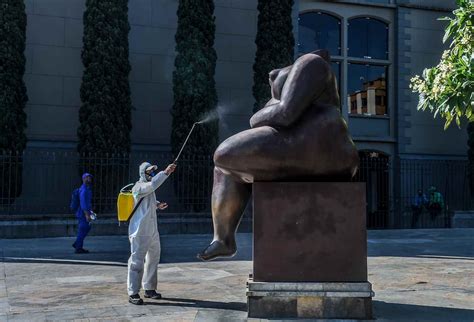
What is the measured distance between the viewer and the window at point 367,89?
23.6 metres

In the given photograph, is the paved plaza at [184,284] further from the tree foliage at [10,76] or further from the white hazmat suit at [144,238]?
the tree foliage at [10,76]

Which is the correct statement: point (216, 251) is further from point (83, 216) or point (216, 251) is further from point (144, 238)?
point (83, 216)

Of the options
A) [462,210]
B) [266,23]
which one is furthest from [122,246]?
[462,210]

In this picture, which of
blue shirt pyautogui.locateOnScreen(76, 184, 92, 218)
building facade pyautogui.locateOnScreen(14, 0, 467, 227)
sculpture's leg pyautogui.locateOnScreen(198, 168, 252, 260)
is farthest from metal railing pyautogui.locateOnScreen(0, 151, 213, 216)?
sculpture's leg pyautogui.locateOnScreen(198, 168, 252, 260)

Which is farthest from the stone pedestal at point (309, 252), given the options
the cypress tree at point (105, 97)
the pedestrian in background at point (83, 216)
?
the cypress tree at point (105, 97)

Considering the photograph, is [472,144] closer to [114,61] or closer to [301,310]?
[114,61]

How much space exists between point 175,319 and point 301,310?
1228 millimetres

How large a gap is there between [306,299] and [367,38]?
20.8 meters

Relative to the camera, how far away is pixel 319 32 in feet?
75.8

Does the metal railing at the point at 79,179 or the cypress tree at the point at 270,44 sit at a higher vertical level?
the cypress tree at the point at 270,44

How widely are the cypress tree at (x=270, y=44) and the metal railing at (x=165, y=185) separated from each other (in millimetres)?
3552

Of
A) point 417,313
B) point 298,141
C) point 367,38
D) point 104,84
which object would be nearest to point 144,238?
point 298,141

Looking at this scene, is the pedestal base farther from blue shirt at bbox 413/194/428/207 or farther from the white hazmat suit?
blue shirt at bbox 413/194/428/207

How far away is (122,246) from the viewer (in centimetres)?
1307
